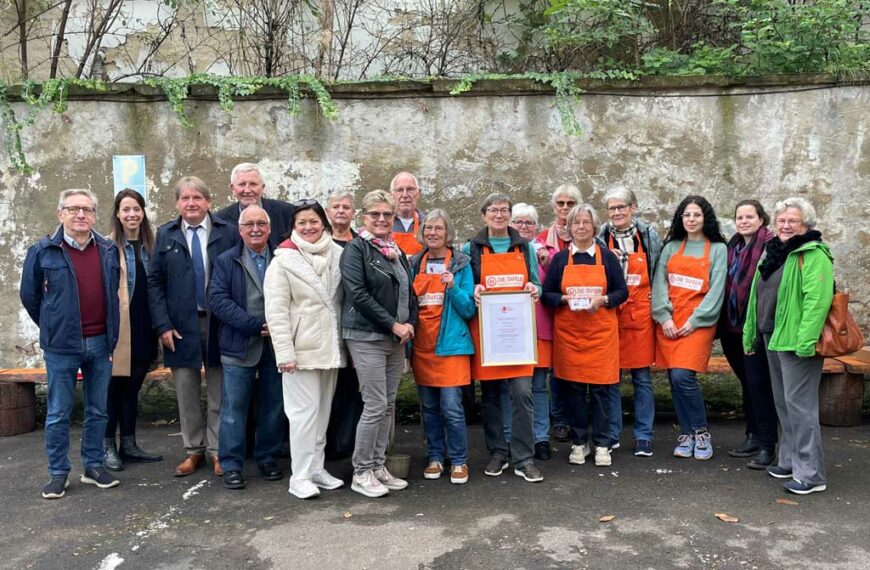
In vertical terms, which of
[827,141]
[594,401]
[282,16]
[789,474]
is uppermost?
[282,16]

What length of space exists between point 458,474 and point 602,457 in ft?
3.67

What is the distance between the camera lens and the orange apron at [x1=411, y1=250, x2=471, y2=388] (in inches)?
216

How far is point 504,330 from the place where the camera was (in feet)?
18.2

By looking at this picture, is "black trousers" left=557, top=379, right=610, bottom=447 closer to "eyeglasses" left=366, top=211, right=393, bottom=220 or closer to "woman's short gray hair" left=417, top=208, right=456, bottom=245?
"woman's short gray hair" left=417, top=208, right=456, bottom=245

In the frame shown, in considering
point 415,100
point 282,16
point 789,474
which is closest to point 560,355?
point 789,474

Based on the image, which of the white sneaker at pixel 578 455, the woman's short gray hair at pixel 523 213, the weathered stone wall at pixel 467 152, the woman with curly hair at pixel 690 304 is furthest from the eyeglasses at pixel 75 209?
the woman with curly hair at pixel 690 304

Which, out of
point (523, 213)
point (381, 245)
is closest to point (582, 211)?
point (523, 213)

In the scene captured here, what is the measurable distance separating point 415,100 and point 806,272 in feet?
13.8

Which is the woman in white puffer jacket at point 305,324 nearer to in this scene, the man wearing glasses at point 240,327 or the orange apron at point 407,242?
the man wearing glasses at point 240,327

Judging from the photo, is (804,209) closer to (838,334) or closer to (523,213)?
(838,334)

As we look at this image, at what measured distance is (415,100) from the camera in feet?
26.2

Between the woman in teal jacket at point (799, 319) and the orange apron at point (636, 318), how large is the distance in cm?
88

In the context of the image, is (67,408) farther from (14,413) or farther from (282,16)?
(282,16)

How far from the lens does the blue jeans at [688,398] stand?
5.95 m
